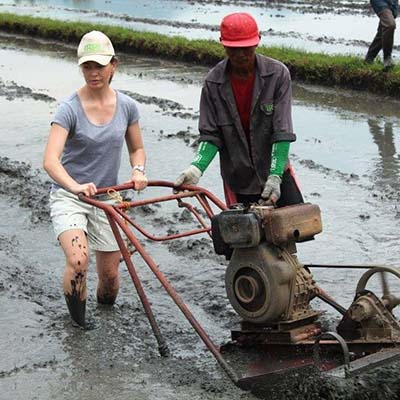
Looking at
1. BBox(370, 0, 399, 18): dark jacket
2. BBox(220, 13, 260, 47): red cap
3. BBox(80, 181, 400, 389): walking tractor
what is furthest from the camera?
BBox(370, 0, 399, 18): dark jacket

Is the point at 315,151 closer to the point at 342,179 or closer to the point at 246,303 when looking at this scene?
the point at 342,179

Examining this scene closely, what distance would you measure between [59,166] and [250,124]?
1.04 meters

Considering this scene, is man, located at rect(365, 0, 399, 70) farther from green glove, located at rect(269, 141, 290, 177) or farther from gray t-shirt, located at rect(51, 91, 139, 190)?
green glove, located at rect(269, 141, 290, 177)

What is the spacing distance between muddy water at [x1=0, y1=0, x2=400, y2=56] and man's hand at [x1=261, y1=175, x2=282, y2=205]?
474 inches

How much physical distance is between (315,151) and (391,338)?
221 inches

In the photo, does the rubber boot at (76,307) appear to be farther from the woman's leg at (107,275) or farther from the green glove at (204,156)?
the green glove at (204,156)

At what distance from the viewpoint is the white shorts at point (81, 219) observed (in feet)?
17.0

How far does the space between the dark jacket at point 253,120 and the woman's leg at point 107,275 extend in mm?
933

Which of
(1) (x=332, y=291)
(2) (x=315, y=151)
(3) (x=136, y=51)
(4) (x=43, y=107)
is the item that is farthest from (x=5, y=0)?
(1) (x=332, y=291)

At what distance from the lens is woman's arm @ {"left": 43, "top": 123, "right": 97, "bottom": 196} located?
4891 millimetres

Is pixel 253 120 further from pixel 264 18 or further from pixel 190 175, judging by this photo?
pixel 264 18

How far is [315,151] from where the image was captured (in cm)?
977

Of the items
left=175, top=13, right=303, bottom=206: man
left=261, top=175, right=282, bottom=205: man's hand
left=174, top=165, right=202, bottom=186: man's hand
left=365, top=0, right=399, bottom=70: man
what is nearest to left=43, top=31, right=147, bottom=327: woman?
left=174, top=165, right=202, bottom=186: man's hand

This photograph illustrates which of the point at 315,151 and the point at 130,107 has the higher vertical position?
the point at 130,107
